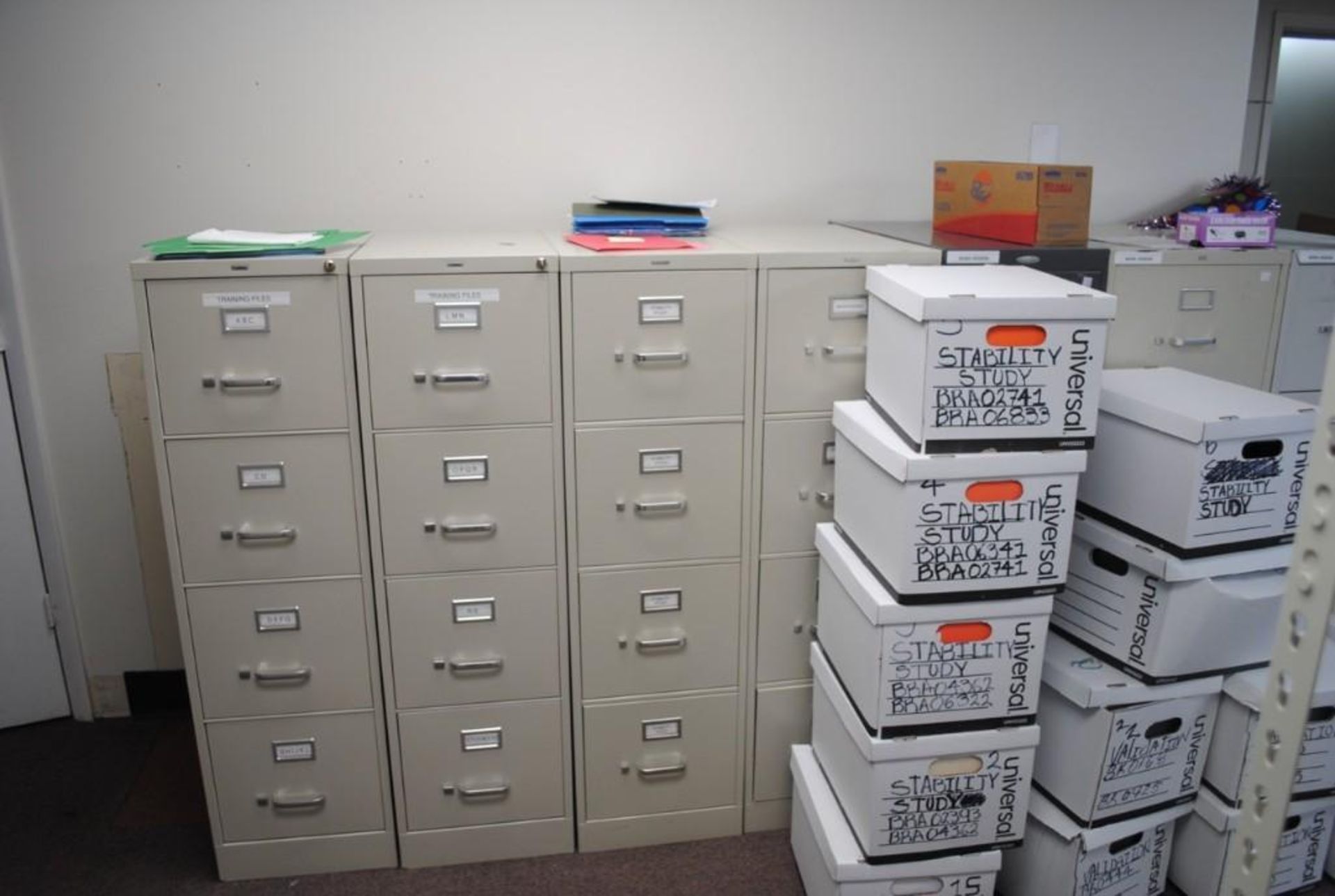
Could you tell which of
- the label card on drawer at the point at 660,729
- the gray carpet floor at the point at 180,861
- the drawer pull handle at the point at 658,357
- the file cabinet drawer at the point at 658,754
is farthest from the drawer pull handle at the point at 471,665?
the drawer pull handle at the point at 658,357

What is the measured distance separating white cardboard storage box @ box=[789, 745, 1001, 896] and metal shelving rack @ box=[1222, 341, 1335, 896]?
88 centimetres

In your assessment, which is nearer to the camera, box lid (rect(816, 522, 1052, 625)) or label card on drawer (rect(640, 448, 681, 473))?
box lid (rect(816, 522, 1052, 625))

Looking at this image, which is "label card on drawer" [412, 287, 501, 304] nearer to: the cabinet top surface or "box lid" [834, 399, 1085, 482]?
the cabinet top surface

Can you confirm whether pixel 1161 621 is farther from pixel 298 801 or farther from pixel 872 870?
pixel 298 801

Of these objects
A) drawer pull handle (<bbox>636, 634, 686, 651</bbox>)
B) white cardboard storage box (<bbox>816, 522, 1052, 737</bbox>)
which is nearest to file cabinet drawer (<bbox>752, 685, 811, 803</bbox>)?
drawer pull handle (<bbox>636, 634, 686, 651</bbox>)

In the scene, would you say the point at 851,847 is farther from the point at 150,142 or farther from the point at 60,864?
the point at 150,142

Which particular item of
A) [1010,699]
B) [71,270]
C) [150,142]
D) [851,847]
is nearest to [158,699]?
[71,270]

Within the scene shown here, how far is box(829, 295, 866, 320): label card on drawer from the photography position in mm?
2074

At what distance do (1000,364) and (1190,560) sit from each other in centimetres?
55

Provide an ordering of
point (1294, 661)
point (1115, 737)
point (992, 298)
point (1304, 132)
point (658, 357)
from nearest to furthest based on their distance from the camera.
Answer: point (1294, 661) → point (992, 298) → point (1115, 737) → point (658, 357) → point (1304, 132)

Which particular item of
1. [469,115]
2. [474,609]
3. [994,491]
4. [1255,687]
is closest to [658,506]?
[474,609]

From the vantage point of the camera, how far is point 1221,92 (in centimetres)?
283

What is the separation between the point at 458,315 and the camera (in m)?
1.95

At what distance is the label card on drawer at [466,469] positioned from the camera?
2.03 metres
